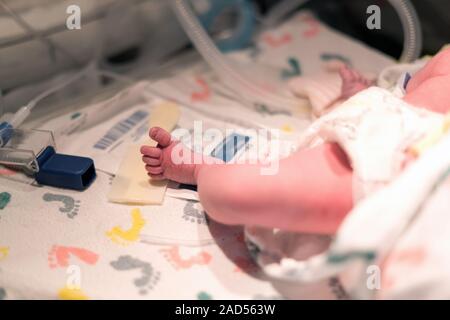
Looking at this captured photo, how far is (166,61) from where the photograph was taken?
44.6 inches

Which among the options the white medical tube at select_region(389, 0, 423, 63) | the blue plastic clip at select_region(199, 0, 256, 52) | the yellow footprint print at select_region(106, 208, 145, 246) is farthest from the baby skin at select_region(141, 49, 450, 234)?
the blue plastic clip at select_region(199, 0, 256, 52)

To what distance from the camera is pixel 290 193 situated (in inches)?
23.7

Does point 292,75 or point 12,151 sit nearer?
point 12,151

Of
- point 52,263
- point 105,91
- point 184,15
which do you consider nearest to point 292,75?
point 184,15

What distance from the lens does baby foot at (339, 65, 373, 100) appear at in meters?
0.93

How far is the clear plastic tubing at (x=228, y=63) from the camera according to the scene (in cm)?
97

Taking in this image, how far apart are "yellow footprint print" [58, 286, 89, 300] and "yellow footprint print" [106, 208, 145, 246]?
95 millimetres

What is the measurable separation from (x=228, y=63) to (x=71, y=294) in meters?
0.58

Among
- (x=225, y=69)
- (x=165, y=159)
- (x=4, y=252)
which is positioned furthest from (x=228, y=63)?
(x=4, y=252)

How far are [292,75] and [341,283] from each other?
1.92ft

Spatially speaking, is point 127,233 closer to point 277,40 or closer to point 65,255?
point 65,255

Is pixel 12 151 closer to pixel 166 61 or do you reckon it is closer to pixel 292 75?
pixel 166 61

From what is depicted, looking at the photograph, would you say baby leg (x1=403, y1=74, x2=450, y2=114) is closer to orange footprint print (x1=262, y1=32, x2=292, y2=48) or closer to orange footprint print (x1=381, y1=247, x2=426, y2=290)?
orange footprint print (x1=381, y1=247, x2=426, y2=290)

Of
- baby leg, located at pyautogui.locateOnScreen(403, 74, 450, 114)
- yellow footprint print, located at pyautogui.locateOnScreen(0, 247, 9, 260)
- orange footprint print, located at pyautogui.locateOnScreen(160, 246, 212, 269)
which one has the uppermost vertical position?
baby leg, located at pyautogui.locateOnScreen(403, 74, 450, 114)
